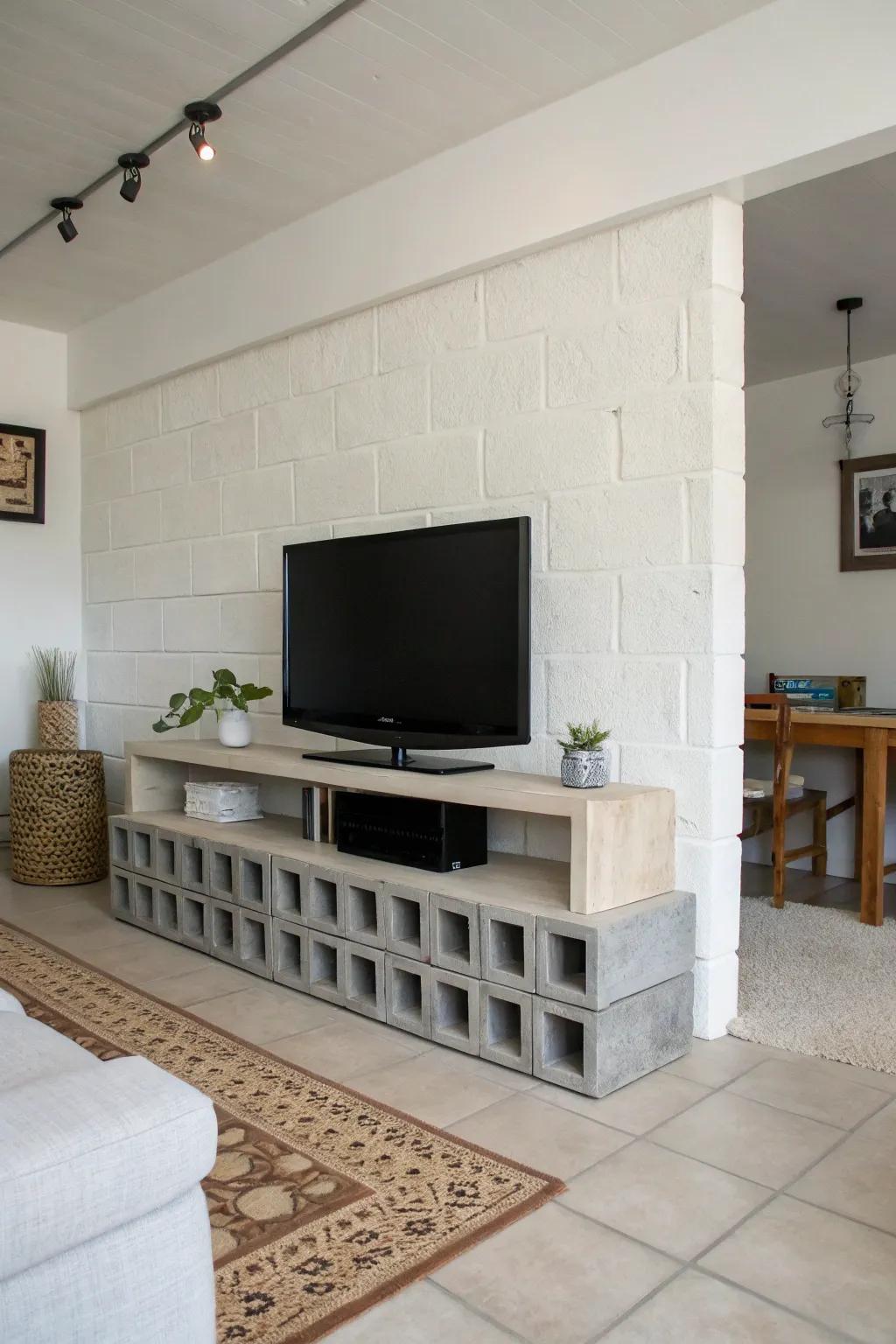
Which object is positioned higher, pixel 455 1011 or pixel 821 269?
pixel 821 269

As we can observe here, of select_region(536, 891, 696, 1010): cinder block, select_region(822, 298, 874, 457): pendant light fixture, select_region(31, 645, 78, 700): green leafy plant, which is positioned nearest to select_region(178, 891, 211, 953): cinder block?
select_region(536, 891, 696, 1010): cinder block

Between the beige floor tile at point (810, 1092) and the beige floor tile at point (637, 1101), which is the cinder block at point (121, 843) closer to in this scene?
the beige floor tile at point (637, 1101)

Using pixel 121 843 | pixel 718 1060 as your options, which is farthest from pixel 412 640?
pixel 121 843

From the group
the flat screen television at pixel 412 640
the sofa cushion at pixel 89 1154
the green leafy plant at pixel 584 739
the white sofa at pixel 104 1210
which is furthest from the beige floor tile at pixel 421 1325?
the flat screen television at pixel 412 640

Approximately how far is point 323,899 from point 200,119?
2.09m

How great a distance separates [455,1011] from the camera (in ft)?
8.32

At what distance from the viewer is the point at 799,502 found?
4.88 meters

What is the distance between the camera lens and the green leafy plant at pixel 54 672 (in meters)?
4.68

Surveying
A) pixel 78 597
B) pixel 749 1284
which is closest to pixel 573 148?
pixel 749 1284

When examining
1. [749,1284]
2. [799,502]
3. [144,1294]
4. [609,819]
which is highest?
[799,502]

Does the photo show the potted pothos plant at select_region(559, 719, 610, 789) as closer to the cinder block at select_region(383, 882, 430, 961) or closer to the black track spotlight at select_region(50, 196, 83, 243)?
the cinder block at select_region(383, 882, 430, 961)

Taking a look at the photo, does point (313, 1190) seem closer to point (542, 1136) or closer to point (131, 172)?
point (542, 1136)

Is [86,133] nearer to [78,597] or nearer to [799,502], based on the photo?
[78,597]

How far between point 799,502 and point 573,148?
8.65ft
